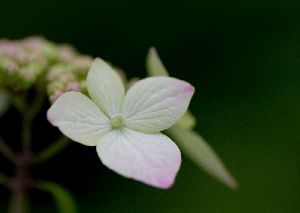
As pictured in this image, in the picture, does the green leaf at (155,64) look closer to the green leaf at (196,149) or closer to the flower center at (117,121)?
the green leaf at (196,149)

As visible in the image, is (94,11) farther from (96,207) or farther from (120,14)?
(96,207)

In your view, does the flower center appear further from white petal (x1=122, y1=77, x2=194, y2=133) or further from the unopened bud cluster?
the unopened bud cluster

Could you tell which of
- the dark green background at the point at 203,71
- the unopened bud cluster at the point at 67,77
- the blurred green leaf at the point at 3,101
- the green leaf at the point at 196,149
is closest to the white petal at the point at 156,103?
the unopened bud cluster at the point at 67,77

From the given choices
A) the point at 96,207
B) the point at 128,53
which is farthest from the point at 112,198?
the point at 128,53

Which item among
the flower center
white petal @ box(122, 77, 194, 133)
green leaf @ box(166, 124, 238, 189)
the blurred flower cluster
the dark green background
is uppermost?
white petal @ box(122, 77, 194, 133)

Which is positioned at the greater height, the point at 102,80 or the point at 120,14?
the point at 102,80

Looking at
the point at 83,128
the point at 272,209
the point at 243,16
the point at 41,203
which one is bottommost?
the point at 41,203

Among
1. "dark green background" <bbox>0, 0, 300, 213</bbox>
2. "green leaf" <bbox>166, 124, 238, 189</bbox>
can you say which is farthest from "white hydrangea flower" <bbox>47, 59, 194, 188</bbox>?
"dark green background" <bbox>0, 0, 300, 213</bbox>

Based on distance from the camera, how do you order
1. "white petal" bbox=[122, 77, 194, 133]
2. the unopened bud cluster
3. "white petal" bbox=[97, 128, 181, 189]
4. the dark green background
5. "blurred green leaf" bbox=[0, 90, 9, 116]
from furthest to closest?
the dark green background, "blurred green leaf" bbox=[0, 90, 9, 116], the unopened bud cluster, "white petal" bbox=[122, 77, 194, 133], "white petal" bbox=[97, 128, 181, 189]

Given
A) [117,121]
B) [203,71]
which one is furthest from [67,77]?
[203,71]
